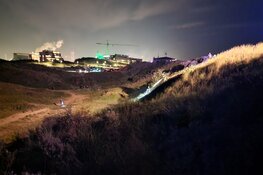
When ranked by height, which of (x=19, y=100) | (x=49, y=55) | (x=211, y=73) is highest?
(x=49, y=55)

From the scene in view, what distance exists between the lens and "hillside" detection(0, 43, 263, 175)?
246 inches

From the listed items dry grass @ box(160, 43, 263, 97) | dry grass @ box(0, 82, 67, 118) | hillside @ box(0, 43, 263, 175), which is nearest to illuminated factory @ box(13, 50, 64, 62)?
dry grass @ box(0, 82, 67, 118)

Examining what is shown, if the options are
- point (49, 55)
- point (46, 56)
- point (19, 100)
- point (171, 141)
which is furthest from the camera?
point (49, 55)

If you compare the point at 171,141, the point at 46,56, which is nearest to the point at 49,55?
the point at 46,56

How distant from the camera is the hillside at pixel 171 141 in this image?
6.25m

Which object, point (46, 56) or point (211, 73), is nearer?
point (211, 73)

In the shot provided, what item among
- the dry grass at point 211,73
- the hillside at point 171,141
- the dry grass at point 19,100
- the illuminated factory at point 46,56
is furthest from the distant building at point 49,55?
the hillside at point 171,141

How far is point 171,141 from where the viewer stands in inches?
292

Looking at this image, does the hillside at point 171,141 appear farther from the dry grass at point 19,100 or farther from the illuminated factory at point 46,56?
the illuminated factory at point 46,56

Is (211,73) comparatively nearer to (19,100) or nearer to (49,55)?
(19,100)

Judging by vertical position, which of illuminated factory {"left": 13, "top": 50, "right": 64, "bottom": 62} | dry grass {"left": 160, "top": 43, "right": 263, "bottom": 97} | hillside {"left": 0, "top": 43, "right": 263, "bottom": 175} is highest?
illuminated factory {"left": 13, "top": 50, "right": 64, "bottom": 62}

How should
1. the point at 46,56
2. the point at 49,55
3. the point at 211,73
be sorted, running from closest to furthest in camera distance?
the point at 211,73, the point at 46,56, the point at 49,55

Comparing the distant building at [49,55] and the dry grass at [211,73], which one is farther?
the distant building at [49,55]

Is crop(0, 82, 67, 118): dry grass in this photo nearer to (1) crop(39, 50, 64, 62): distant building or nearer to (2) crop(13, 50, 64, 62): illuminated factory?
(2) crop(13, 50, 64, 62): illuminated factory
